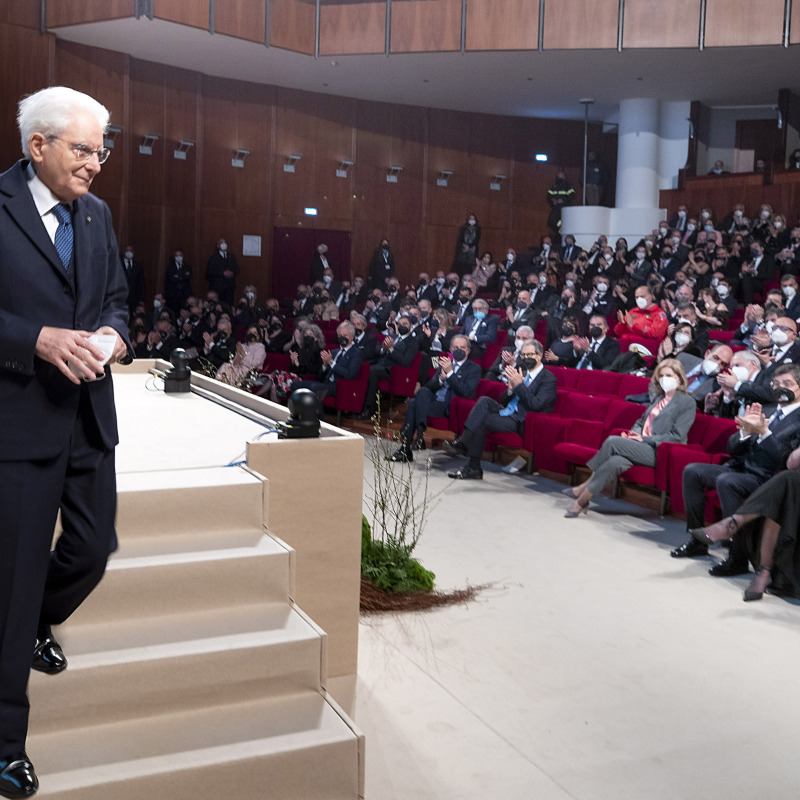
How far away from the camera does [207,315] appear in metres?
9.33

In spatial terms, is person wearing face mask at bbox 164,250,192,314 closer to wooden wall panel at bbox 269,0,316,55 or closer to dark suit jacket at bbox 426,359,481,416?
wooden wall panel at bbox 269,0,316,55

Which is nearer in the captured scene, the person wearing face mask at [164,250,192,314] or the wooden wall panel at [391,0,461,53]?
the wooden wall panel at [391,0,461,53]

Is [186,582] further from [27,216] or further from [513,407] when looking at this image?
[513,407]

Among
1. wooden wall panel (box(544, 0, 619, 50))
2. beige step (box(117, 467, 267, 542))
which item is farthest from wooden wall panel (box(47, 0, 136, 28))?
beige step (box(117, 467, 267, 542))

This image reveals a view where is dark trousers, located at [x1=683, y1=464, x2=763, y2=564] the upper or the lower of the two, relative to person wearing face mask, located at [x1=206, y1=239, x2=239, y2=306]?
lower

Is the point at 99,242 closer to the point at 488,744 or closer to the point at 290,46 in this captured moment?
the point at 488,744

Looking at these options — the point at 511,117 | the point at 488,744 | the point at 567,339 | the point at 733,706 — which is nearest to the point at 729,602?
the point at 733,706

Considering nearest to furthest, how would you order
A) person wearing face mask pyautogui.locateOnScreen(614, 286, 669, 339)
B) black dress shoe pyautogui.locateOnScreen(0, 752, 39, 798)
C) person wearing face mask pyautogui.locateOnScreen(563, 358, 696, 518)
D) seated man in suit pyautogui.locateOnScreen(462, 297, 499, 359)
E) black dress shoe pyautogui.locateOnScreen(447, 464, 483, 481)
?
black dress shoe pyautogui.locateOnScreen(0, 752, 39, 798) → person wearing face mask pyautogui.locateOnScreen(563, 358, 696, 518) → black dress shoe pyautogui.locateOnScreen(447, 464, 483, 481) → person wearing face mask pyautogui.locateOnScreen(614, 286, 669, 339) → seated man in suit pyautogui.locateOnScreen(462, 297, 499, 359)

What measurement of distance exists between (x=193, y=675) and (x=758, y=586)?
235 centimetres

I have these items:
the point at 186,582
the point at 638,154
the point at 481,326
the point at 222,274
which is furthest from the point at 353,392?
the point at 638,154

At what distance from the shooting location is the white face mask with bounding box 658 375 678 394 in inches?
182

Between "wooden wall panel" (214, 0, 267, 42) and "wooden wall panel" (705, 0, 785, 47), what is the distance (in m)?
4.48

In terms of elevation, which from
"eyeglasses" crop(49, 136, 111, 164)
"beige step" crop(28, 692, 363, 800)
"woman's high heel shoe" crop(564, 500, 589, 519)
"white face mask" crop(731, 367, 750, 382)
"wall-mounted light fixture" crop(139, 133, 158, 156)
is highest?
"wall-mounted light fixture" crop(139, 133, 158, 156)

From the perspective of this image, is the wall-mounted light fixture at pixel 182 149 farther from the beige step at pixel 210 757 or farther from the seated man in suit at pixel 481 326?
the beige step at pixel 210 757
